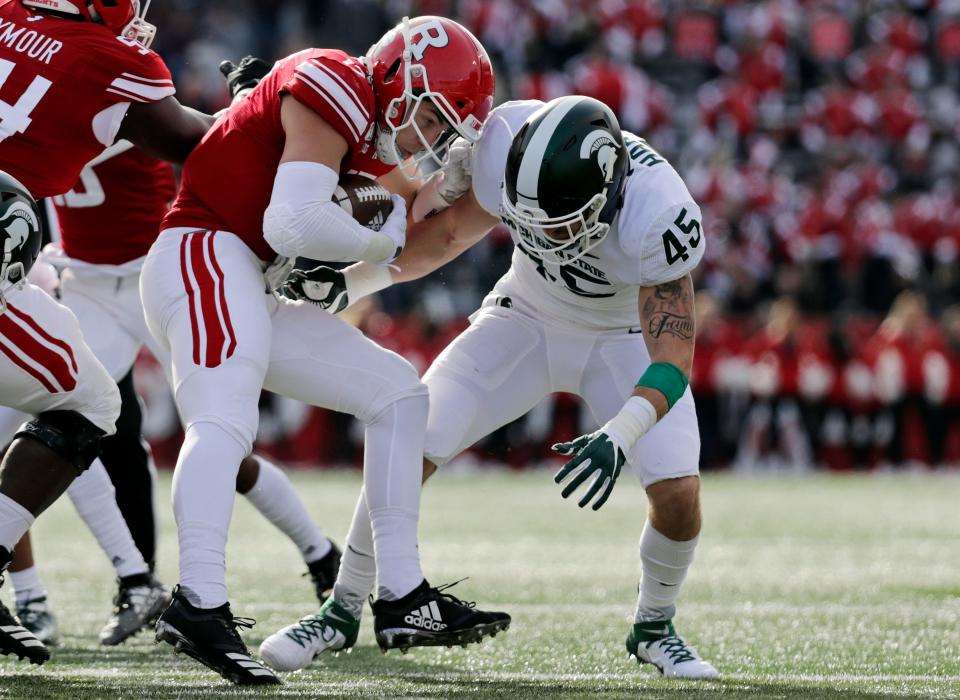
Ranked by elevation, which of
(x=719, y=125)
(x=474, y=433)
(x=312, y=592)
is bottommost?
(x=312, y=592)

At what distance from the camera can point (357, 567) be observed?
13.3 feet

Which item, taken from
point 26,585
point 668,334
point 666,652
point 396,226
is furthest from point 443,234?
point 26,585

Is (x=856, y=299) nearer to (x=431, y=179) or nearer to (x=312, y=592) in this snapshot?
(x=312, y=592)

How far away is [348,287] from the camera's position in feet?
13.3

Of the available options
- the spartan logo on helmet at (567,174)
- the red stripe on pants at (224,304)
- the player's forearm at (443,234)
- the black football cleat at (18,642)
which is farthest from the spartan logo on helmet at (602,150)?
the black football cleat at (18,642)

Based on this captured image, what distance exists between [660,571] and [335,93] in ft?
4.94

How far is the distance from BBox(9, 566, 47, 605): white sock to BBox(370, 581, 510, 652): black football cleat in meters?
1.42

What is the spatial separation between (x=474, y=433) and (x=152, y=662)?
105cm

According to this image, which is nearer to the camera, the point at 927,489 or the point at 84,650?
the point at 84,650

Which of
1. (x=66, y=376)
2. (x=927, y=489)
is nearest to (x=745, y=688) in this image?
(x=66, y=376)

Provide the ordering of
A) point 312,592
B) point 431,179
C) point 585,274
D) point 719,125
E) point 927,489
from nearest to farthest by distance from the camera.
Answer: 1. point 585,274
2. point 431,179
3. point 312,592
4. point 927,489
5. point 719,125

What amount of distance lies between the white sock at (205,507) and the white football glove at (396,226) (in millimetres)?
655

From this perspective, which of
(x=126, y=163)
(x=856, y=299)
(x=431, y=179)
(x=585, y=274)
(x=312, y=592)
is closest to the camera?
(x=585, y=274)

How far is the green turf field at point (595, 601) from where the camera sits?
364 cm
